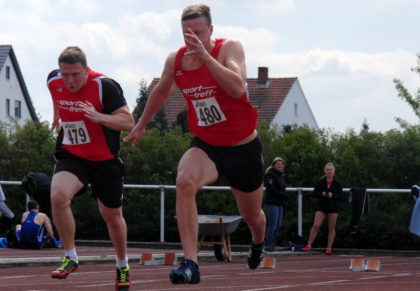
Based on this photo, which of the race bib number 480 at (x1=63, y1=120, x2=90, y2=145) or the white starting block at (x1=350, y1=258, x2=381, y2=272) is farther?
the white starting block at (x1=350, y1=258, x2=381, y2=272)

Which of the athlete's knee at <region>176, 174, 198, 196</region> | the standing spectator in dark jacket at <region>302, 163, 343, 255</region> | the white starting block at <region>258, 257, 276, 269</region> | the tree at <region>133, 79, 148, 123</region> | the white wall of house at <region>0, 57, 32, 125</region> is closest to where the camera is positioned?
the athlete's knee at <region>176, 174, 198, 196</region>

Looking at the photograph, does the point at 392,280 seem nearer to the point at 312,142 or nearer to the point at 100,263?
the point at 100,263

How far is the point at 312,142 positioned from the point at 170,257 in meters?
10.9

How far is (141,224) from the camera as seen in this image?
24.4m

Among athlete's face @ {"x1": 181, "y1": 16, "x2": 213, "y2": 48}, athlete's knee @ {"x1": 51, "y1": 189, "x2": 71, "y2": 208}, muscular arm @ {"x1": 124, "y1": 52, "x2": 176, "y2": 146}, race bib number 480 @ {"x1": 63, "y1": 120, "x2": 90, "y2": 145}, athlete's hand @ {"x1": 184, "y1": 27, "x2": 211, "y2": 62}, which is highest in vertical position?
athlete's face @ {"x1": 181, "y1": 16, "x2": 213, "y2": 48}

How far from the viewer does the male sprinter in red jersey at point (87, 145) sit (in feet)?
28.7

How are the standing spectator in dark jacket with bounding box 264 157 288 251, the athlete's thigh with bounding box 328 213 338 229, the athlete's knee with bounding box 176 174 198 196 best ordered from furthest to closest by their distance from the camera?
the athlete's thigh with bounding box 328 213 338 229
the standing spectator in dark jacket with bounding box 264 157 288 251
the athlete's knee with bounding box 176 174 198 196

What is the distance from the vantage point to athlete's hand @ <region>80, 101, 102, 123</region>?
854cm

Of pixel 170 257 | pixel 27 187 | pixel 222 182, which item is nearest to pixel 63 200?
pixel 170 257

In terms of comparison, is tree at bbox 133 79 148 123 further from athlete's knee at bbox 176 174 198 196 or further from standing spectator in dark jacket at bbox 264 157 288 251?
athlete's knee at bbox 176 174 198 196

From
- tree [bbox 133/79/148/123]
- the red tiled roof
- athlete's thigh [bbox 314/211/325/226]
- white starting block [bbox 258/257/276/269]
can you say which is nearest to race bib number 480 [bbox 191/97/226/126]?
white starting block [bbox 258/257/276/269]

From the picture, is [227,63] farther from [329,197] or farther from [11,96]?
[11,96]

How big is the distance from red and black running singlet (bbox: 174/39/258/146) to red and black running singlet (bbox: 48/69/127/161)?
82cm

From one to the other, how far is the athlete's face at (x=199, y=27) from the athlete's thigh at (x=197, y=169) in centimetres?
88
